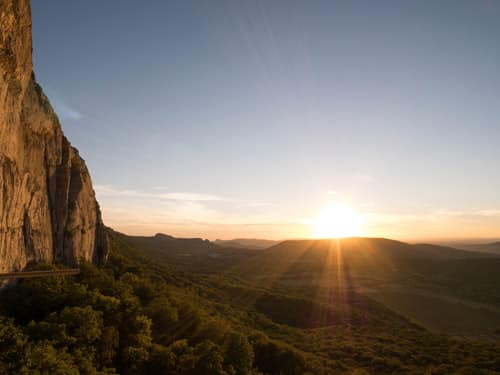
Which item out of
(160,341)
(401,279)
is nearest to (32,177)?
(160,341)

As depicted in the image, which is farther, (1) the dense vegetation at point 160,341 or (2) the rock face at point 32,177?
(2) the rock face at point 32,177

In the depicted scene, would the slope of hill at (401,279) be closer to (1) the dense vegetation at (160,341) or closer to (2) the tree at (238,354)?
(1) the dense vegetation at (160,341)

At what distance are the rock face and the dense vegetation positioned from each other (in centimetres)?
312

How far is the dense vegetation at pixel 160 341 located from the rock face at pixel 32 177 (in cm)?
312

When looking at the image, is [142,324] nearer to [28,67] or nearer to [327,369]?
[327,369]

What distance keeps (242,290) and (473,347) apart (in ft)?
144

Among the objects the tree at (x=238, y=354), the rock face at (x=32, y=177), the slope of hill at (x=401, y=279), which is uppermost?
the rock face at (x=32, y=177)

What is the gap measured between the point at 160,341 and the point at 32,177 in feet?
59.0

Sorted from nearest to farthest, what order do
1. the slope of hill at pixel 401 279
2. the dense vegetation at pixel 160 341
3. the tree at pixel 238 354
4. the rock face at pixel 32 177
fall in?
1. the dense vegetation at pixel 160 341
2. the rock face at pixel 32 177
3. the tree at pixel 238 354
4. the slope of hill at pixel 401 279

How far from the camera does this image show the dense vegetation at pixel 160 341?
18141 mm

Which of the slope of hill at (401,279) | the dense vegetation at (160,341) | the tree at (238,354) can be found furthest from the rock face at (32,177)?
the slope of hill at (401,279)

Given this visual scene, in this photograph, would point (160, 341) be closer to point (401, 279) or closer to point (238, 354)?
point (238, 354)

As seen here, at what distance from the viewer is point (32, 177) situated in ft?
86.4

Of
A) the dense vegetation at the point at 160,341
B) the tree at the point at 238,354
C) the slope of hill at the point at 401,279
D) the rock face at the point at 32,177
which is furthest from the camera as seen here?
the slope of hill at the point at 401,279
